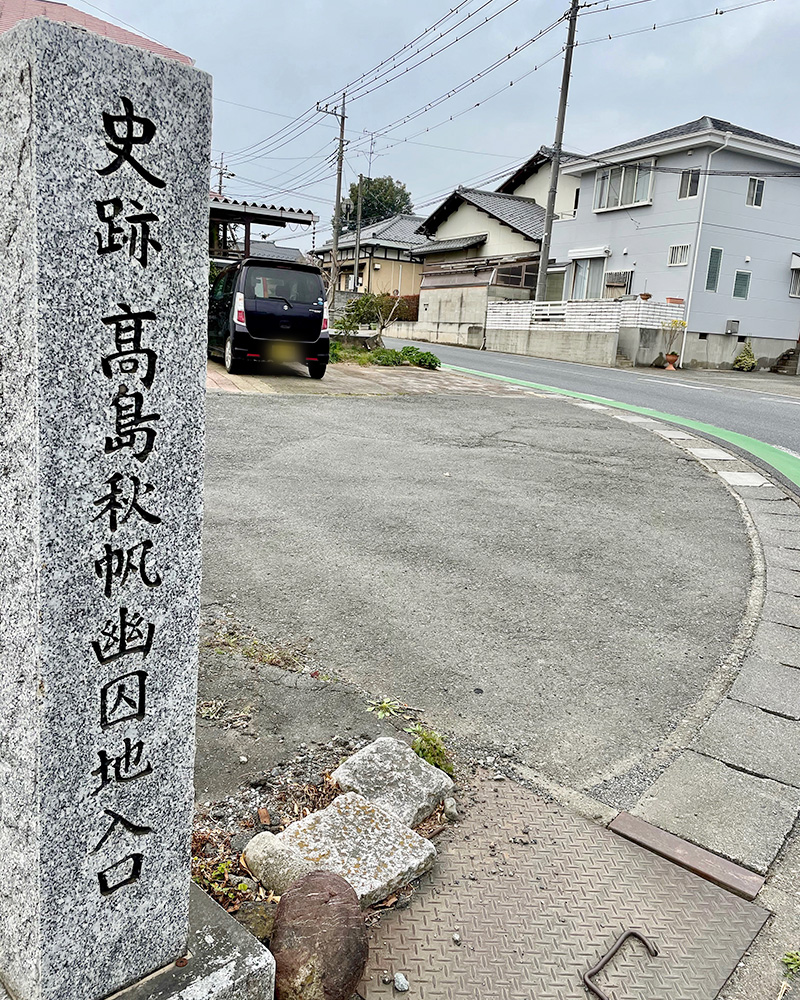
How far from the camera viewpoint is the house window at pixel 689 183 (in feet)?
82.0

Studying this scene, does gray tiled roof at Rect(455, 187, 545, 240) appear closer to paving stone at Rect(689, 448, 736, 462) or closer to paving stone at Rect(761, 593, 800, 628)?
paving stone at Rect(689, 448, 736, 462)

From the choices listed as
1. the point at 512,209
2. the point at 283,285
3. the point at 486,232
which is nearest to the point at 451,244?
the point at 486,232

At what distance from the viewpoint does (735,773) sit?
114 inches

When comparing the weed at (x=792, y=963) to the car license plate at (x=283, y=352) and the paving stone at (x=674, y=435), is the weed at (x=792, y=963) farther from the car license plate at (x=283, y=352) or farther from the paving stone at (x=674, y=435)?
the car license plate at (x=283, y=352)

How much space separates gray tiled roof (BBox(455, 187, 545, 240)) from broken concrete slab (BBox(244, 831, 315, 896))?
3392 centimetres

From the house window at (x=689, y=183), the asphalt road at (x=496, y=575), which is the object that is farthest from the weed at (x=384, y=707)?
the house window at (x=689, y=183)

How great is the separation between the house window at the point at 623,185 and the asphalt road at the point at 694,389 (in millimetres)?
7235

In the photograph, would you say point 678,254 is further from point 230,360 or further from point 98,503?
point 98,503

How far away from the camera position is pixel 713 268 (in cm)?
2544

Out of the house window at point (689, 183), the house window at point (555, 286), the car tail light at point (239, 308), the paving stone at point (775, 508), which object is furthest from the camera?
the house window at point (555, 286)

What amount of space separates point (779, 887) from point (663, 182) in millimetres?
27725

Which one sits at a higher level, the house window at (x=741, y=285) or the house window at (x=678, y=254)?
the house window at (x=678, y=254)

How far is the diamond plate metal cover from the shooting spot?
1.99 m

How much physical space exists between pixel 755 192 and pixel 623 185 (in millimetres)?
4479
